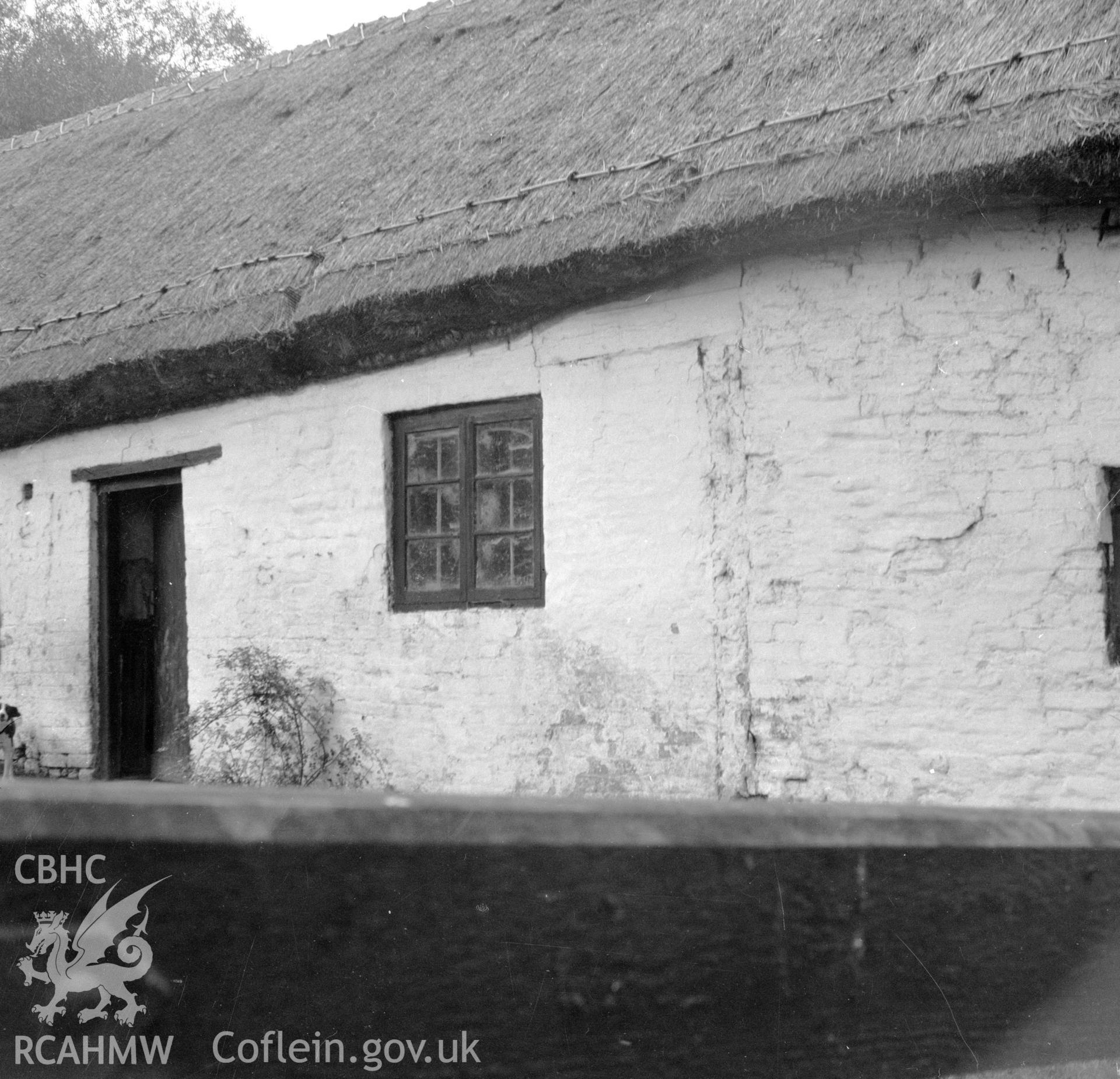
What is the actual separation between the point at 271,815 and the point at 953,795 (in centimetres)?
470

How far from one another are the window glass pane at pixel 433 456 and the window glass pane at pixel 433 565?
33 centimetres

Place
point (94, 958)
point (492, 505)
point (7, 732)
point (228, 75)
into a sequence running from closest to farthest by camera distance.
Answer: point (94, 958)
point (492, 505)
point (7, 732)
point (228, 75)

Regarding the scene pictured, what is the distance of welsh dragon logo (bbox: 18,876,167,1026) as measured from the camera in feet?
2.98

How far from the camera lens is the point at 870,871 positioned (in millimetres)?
1113

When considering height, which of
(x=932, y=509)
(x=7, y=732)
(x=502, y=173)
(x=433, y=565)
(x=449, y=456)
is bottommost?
(x=7, y=732)

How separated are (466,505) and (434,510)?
0.24m

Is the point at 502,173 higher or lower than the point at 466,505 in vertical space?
higher

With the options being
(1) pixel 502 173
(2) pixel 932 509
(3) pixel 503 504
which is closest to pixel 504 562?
(3) pixel 503 504

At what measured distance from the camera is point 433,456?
705cm

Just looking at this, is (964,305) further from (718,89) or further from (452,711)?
(452,711)

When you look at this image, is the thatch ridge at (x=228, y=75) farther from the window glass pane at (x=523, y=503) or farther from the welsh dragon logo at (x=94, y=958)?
the welsh dragon logo at (x=94, y=958)

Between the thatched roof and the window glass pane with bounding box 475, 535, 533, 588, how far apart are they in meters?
1.00

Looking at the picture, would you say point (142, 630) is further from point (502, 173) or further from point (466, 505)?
point (502, 173)

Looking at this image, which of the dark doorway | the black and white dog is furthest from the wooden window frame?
the black and white dog
